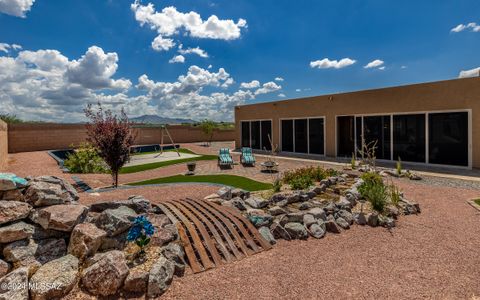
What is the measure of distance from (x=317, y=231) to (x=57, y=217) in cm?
398

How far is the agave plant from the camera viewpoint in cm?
344

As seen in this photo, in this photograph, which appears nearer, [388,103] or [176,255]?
[176,255]

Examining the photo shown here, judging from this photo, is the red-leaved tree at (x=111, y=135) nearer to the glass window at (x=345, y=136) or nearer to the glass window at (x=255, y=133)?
the glass window at (x=345, y=136)

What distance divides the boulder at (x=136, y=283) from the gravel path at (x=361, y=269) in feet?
0.98

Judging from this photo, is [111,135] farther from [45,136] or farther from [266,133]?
[45,136]

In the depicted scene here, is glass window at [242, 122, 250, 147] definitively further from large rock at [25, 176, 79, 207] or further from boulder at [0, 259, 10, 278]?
boulder at [0, 259, 10, 278]

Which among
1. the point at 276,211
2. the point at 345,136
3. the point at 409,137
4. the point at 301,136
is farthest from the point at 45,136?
the point at 409,137

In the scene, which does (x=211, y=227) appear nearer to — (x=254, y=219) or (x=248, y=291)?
(x=254, y=219)

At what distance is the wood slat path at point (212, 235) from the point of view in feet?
12.3

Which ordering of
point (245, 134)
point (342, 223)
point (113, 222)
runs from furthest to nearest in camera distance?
point (245, 134)
point (342, 223)
point (113, 222)

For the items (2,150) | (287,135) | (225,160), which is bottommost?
(225,160)

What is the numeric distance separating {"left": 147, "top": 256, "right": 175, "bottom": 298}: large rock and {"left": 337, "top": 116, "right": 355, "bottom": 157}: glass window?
12991mm

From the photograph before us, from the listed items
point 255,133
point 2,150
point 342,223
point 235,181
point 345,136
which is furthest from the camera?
point 255,133

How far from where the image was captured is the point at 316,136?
15328 mm
